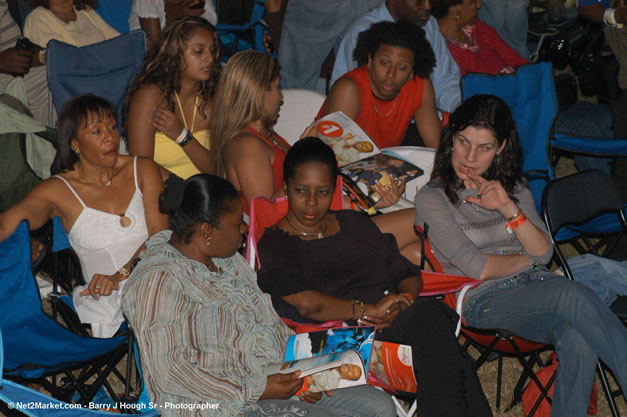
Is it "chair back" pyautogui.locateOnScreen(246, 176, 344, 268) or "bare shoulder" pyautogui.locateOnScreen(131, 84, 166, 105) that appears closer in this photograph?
"chair back" pyautogui.locateOnScreen(246, 176, 344, 268)

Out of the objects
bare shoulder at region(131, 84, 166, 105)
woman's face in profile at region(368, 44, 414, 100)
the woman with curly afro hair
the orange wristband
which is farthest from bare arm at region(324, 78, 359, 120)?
the orange wristband

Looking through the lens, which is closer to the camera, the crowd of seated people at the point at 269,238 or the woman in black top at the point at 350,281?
the crowd of seated people at the point at 269,238

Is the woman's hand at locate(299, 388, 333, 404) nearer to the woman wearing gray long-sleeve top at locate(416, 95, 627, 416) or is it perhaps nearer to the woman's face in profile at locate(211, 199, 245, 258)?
the woman's face in profile at locate(211, 199, 245, 258)

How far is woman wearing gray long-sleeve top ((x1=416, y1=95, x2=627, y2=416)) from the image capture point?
10.0 ft

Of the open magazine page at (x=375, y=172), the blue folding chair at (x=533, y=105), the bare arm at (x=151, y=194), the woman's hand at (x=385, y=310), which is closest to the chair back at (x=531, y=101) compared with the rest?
the blue folding chair at (x=533, y=105)

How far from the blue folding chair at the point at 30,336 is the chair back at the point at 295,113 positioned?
5.91ft

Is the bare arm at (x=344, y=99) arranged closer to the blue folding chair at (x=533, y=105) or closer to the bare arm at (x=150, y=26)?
the blue folding chair at (x=533, y=105)

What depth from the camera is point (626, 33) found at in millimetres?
5168

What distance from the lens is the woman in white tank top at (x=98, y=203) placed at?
10.5 feet

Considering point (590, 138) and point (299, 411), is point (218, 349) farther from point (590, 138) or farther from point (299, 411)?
point (590, 138)

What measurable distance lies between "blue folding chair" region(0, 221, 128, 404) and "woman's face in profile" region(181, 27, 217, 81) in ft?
4.98

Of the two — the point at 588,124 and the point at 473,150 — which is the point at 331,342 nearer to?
the point at 473,150

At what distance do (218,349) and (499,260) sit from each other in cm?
140

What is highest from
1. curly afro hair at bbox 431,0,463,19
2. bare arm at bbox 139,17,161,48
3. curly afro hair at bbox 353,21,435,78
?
curly afro hair at bbox 431,0,463,19
